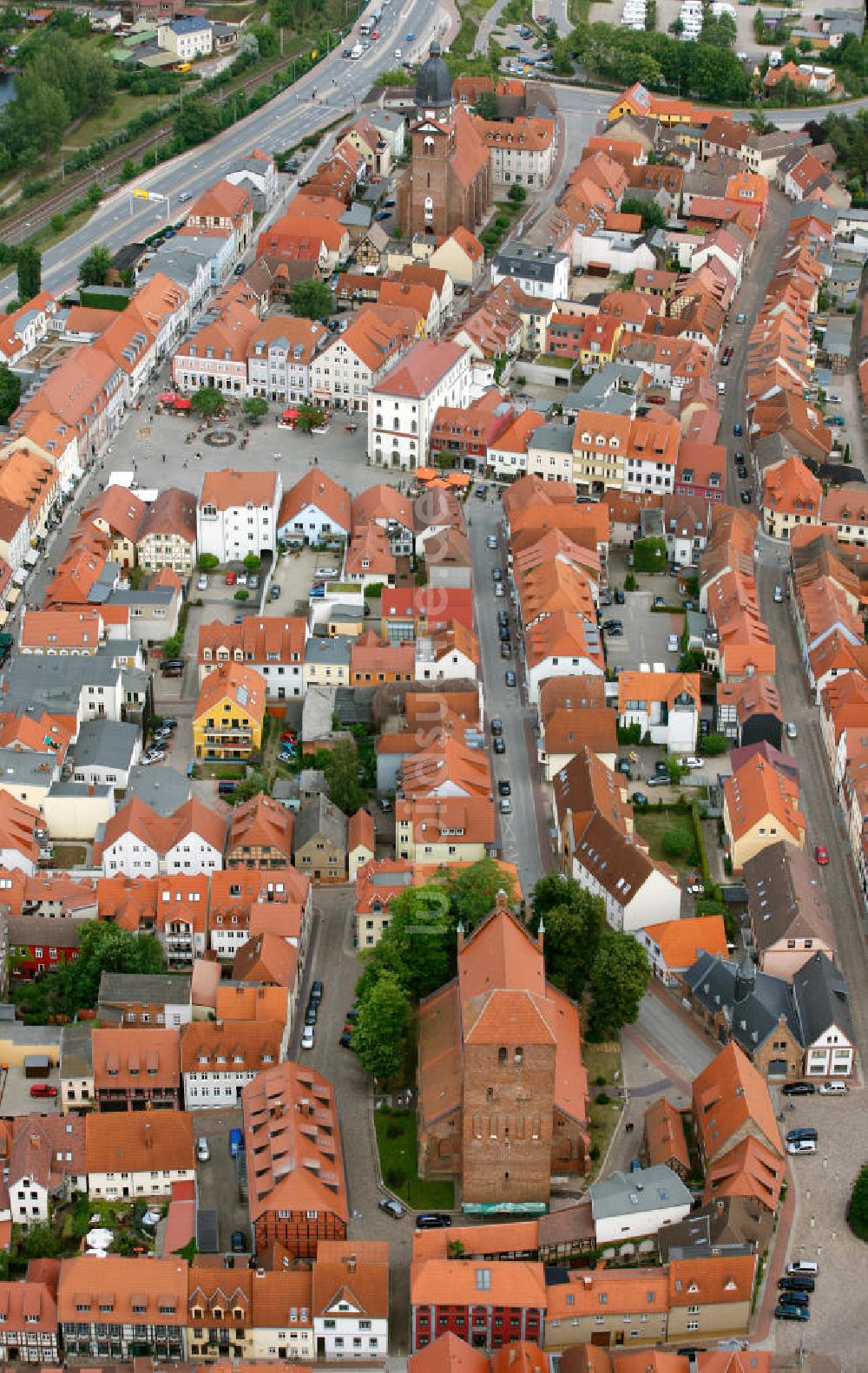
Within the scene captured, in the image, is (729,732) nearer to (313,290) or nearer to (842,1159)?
(842,1159)

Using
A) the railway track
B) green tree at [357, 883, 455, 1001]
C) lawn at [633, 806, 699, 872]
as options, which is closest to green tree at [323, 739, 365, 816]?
green tree at [357, 883, 455, 1001]

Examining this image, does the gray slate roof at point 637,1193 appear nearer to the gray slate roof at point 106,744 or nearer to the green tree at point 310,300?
the gray slate roof at point 106,744

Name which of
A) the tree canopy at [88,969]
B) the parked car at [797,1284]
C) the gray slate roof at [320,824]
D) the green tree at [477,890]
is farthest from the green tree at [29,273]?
the parked car at [797,1284]

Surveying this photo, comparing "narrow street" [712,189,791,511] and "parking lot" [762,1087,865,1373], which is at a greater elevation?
"narrow street" [712,189,791,511]

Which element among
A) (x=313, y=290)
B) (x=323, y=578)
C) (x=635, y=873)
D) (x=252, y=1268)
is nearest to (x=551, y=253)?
(x=313, y=290)

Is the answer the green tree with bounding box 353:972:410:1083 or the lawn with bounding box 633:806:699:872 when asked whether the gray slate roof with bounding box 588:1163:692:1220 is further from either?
the lawn with bounding box 633:806:699:872

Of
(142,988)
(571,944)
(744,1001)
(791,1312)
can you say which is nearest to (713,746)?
(571,944)

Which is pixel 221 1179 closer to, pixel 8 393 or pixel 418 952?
pixel 418 952
